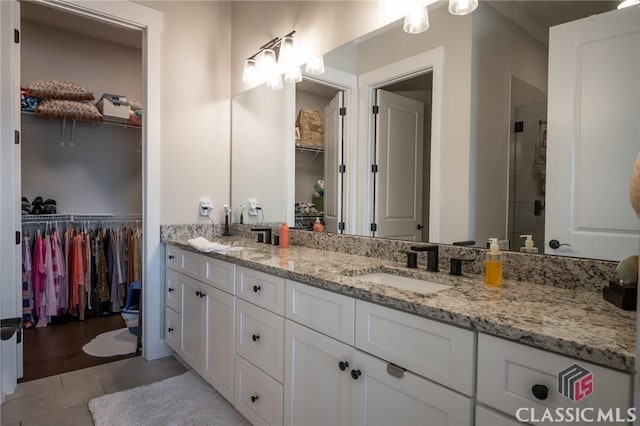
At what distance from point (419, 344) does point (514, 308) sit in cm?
27

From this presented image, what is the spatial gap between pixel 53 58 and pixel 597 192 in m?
4.47

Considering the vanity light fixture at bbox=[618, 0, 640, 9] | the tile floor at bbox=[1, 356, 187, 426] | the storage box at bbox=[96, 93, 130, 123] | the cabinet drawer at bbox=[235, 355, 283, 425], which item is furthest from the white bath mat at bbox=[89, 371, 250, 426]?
the storage box at bbox=[96, 93, 130, 123]

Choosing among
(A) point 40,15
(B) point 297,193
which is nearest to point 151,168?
(B) point 297,193

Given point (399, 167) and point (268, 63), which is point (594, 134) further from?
point (268, 63)

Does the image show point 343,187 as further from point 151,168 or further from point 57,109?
point 57,109

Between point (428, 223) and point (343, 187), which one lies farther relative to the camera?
point (343, 187)

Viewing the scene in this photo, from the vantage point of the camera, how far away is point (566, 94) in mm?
1232

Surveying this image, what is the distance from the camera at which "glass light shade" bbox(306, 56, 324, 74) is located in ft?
7.20

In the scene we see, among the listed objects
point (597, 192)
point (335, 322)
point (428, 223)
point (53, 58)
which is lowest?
point (335, 322)

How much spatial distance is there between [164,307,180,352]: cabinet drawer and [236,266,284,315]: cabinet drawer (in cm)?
93

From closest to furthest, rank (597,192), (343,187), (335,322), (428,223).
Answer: (597,192)
(335,322)
(428,223)
(343,187)

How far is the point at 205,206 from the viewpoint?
287 cm

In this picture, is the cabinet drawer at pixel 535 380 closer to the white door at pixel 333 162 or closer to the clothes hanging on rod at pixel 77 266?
the white door at pixel 333 162

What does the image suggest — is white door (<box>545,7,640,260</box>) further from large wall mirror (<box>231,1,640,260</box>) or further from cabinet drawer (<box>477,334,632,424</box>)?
cabinet drawer (<box>477,334,632,424</box>)
